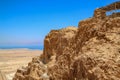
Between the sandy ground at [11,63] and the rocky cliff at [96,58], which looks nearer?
the rocky cliff at [96,58]

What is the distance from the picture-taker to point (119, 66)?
5.04 meters

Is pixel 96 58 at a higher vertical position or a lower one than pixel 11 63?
higher

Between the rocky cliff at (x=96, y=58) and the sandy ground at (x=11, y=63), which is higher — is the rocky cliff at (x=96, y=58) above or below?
above

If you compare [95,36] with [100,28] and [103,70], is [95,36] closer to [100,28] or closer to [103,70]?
[100,28]

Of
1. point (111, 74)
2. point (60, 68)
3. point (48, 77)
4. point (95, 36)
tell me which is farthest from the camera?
point (48, 77)

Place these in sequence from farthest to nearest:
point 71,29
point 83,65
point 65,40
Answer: point 71,29 < point 65,40 < point 83,65

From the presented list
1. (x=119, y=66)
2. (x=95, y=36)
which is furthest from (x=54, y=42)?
(x=119, y=66)

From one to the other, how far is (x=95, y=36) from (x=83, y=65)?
5.75 ft

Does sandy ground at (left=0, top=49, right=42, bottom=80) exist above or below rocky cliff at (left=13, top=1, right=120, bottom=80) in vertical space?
below

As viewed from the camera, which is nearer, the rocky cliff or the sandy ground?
the rocky cliff

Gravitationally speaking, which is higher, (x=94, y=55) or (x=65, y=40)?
(x=65, y=40)

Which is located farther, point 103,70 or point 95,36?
point 95,36

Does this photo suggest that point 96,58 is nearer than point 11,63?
Yes

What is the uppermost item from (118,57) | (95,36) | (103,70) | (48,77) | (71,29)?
(71,29)
